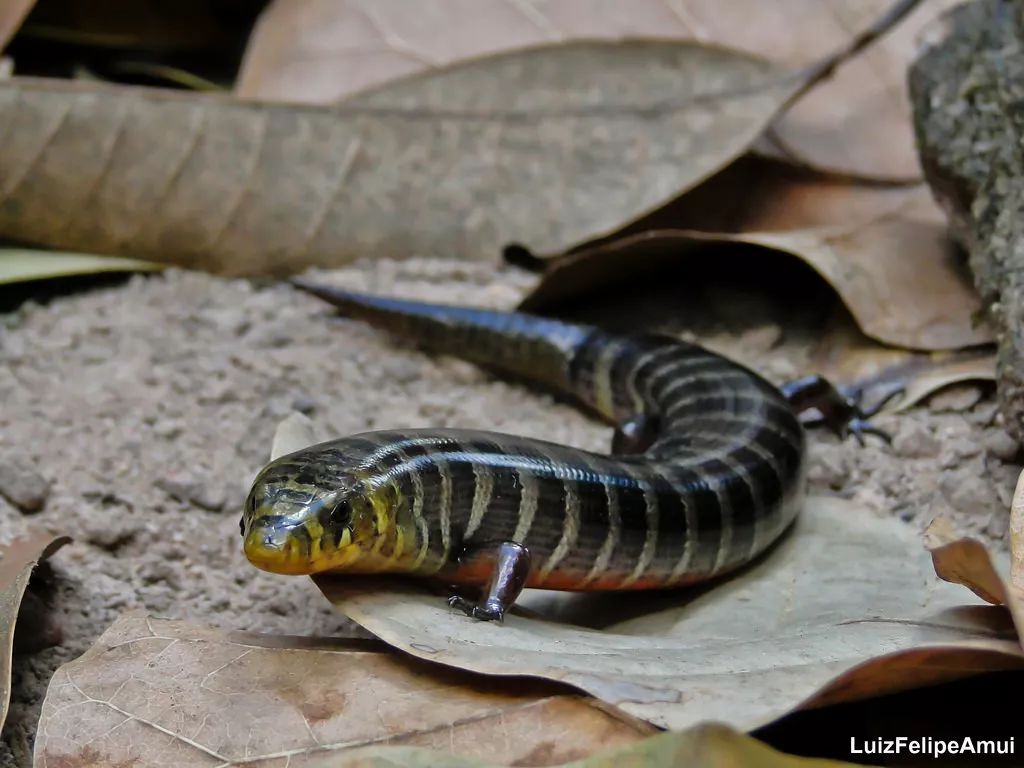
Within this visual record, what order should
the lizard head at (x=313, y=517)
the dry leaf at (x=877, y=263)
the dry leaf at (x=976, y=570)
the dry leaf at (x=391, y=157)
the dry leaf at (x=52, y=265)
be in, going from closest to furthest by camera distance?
the dry leaf at (x=976, y=570) < the lizard head at (x=313, y=517) < the dry leaf at (x=877, y=263) < the dry leaf at (x=52, y=265) < the dry leaf at (x=391, y=157)

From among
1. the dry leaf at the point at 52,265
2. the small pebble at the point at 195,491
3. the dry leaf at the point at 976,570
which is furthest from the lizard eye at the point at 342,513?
the dry leaf at the point at 52,265

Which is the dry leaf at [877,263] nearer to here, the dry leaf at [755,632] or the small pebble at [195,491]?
the dry leaf at [755,632]

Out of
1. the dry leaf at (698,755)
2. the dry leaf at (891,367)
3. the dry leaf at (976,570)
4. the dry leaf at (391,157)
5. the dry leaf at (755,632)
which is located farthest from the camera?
the dry leaf at (391,157)

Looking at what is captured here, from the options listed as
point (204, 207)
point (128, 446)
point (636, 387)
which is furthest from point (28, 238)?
point (636, 387)

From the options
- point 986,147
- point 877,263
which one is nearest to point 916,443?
point 877,263

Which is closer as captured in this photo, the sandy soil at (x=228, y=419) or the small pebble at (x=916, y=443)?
the sandy soil at (x=228, y=419)

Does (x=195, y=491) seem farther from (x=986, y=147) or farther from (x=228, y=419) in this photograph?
(x=986, y=147)

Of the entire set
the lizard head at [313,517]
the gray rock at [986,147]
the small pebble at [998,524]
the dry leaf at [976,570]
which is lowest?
the lizard head at [313,517]
